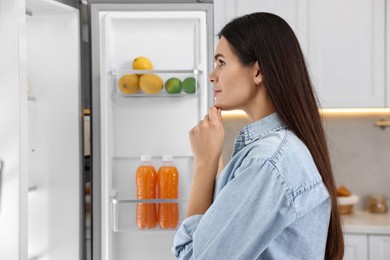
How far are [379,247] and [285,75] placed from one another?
184cm

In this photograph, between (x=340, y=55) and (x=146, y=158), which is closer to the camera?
(x=146, y=158)

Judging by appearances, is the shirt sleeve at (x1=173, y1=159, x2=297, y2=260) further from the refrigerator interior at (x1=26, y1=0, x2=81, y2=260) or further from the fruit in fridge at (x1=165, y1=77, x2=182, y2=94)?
the refrigerator interior at (x1=26, y1=0, x2=81, y2=260)

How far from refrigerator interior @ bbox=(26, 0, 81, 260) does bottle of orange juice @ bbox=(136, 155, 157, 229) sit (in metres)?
0.28

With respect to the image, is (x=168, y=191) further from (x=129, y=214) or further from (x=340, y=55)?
(x=340, y=55)

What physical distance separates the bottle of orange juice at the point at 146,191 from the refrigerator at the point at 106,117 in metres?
0.05

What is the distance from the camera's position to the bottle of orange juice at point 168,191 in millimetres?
2688

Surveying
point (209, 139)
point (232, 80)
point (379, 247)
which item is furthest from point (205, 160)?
point (379, 247)

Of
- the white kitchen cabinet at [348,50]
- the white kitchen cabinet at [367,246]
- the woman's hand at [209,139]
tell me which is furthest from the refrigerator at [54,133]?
the woman's hand at [209,139]

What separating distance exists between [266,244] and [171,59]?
187 cm

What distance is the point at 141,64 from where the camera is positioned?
2.70 metres

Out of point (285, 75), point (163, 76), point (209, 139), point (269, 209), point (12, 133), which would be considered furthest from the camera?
point (163, 76)

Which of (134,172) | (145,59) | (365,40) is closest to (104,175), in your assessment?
(134,172)

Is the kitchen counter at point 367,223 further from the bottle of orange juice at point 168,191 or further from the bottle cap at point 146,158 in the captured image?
the bottle cap at point 146,158

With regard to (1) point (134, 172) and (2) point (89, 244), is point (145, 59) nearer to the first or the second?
(1) point (134, 172)
